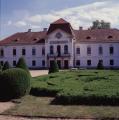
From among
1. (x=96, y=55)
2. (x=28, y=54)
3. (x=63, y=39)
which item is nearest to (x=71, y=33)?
(x=63, y=39)

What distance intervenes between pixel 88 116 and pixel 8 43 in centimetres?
5863

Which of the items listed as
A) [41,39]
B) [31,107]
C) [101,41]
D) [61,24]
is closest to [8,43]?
[41,39]

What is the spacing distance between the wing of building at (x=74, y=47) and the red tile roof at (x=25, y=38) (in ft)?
0.69

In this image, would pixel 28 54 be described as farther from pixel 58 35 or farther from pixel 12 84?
pixel 12 84

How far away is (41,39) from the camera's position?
69.1 m

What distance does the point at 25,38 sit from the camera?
7081 centimetres

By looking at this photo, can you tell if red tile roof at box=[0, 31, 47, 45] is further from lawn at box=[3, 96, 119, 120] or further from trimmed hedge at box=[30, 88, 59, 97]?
lawn at box=[3, 96, 119, 120]

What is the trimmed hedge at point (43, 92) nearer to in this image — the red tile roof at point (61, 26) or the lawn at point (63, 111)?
the lawn at point (63, 111)

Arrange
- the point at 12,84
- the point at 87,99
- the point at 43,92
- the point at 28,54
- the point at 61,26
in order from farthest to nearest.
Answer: the point at 28,54, the point at 61,26, the point at 43,92, the point at 12,84, the point at 87,99

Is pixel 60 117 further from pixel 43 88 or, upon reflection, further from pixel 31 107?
pixel 43 88

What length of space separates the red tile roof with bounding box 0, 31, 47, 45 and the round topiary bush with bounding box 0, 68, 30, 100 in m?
49.8

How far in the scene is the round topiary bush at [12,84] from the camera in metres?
18.5

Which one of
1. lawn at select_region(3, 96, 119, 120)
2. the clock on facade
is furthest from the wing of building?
lawn at select_region(3, 96, 119, 120)

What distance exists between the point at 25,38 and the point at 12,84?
52877 millimetres
